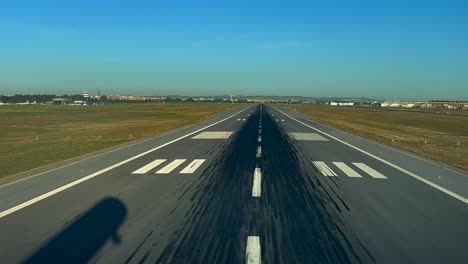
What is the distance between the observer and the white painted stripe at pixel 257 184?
10.4m

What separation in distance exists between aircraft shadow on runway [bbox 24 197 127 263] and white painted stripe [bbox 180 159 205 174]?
488 centimetres

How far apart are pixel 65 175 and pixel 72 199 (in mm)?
3657

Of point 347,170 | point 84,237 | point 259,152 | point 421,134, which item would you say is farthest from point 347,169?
point 421,134

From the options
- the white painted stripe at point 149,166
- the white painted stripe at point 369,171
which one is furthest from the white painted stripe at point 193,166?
the white painted stripe at point 369,171

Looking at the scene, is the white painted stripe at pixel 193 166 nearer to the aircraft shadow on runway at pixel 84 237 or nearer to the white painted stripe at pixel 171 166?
the white painted stripe at pixel 171 166

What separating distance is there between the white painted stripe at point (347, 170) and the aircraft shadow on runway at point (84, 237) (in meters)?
7.85

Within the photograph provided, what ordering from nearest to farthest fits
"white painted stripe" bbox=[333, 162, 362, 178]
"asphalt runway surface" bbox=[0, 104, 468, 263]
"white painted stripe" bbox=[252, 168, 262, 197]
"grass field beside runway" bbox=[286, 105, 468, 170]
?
"asphalt runway surface" bbox=[0, 104, 468, 263], "white painted stripe" bbox=[252, 168, 262, 197], "white painted stripe" bbox=[333, 162, 362, 178], "grass field beside runway" bbox=[286, 105, 468, 170]

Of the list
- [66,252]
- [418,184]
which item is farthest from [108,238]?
[418,184]

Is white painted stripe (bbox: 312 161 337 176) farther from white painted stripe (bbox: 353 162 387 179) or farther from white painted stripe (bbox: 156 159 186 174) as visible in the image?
white painted stripe (bbox: 156 159 186 174)

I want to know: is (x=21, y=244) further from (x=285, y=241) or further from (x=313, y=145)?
(x=313, y=145)

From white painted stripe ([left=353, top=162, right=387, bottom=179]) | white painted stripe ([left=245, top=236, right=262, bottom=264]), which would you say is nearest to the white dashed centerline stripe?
white painted stripe ([left=353, top=162, right=387, bottom=179])

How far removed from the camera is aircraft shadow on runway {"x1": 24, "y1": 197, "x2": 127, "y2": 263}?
19.6ft

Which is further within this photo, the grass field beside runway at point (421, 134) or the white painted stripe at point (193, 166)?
the grass field beside runway at point (421, 134)

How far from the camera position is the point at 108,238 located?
680cm
